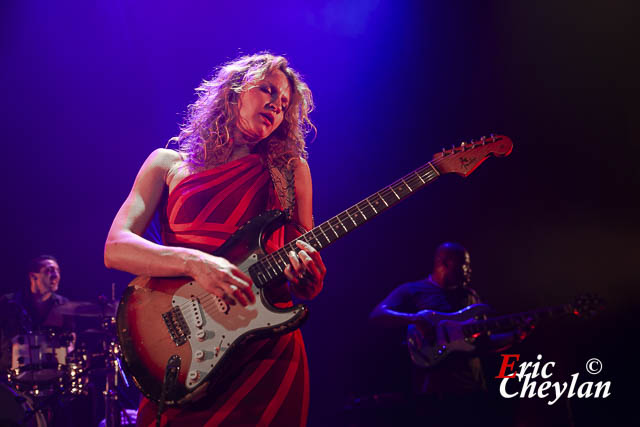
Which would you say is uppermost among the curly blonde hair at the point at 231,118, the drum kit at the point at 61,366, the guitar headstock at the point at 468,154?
the curly blonde hair at the point at 231,118

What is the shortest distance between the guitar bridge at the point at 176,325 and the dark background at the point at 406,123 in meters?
4.92

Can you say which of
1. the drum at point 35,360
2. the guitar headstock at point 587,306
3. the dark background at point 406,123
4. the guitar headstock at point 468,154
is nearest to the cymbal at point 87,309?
the drum at point 35,360

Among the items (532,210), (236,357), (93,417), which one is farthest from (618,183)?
(93,417)

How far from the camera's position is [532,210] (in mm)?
7051

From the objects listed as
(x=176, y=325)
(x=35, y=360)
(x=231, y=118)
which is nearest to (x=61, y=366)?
(x=35, y=360)

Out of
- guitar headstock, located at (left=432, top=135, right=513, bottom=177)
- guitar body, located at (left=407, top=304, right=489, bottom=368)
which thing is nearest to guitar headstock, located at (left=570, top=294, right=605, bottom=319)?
guitar body, located at (left=407, top=304, right=489, bottom=368)

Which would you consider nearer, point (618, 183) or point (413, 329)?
point (413, 329)

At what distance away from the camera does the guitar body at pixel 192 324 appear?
6.22 feet

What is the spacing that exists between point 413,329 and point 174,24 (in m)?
5.26

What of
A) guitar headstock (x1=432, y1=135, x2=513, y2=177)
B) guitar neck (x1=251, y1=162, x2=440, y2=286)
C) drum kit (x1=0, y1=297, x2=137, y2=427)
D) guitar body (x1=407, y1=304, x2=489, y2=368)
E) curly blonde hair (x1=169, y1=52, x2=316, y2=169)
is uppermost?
curly blonde hair (x1=169, y1=52, x2=316, y2=169)

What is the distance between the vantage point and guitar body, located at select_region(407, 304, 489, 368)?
17.5ft

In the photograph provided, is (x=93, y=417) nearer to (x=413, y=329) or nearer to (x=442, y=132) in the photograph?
(x=413, y=329)

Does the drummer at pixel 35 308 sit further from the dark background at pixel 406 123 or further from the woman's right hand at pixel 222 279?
the woman's right hand at pixel 222 279

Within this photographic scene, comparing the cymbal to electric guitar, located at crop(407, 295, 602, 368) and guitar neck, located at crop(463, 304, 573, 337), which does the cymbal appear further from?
guitar neck, located at crop(463, 304, 573, 337)
